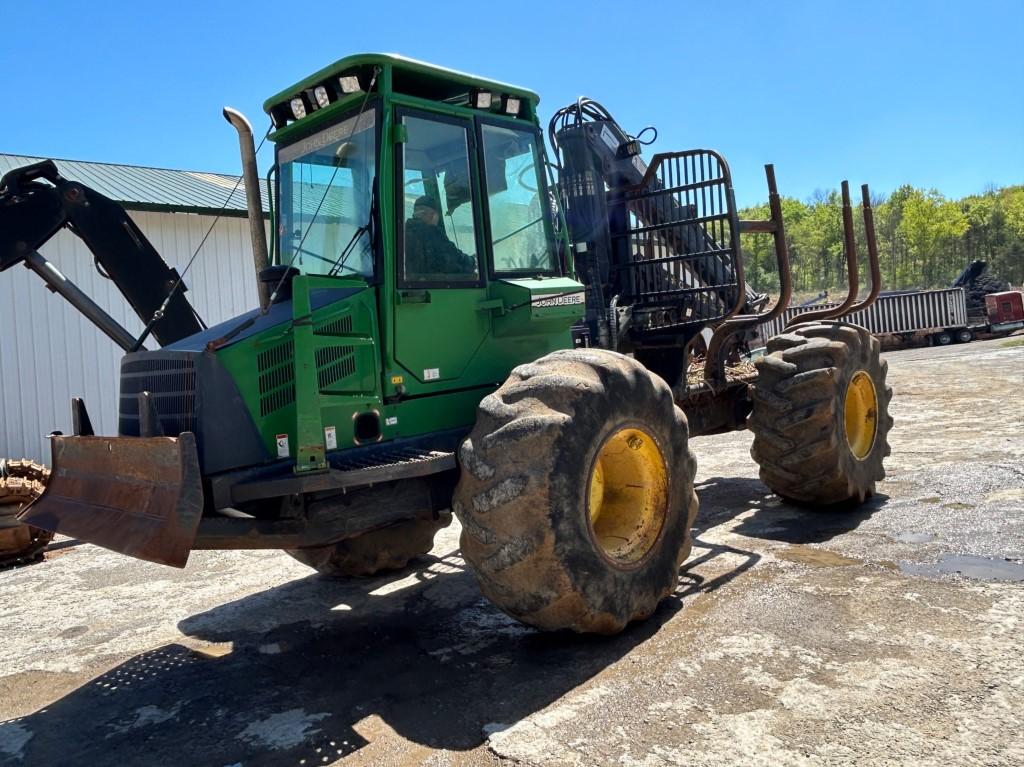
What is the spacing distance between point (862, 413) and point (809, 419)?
1.34 m

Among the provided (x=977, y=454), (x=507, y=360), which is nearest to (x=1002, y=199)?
(x=977, y=454)

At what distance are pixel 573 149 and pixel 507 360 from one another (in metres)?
3.10

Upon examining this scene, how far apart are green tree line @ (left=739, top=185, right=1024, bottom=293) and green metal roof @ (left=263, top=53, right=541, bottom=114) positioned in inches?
1886

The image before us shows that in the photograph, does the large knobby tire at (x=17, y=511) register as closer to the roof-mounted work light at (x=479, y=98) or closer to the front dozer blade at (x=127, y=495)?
the front dozer blade at (x=127, y=495)

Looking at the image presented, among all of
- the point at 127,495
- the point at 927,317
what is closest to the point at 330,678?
the point at 127,495

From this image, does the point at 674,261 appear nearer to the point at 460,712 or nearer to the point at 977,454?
the point at 977,454

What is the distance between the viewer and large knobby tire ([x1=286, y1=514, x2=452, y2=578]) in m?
6.04

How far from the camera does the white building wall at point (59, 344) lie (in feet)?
37.1

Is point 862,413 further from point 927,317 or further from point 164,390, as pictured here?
point 927,317

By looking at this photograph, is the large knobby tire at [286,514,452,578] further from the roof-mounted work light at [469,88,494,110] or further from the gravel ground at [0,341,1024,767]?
the roof-mounted work light at [469,88,494,110]

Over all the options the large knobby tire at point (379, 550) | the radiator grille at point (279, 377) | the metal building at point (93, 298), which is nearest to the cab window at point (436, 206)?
the radiator grille at point (279, 377)

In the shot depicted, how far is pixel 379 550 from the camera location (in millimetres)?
6098

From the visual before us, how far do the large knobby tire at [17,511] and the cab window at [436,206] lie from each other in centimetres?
467

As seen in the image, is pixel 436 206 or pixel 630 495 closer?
pixel 436 206
